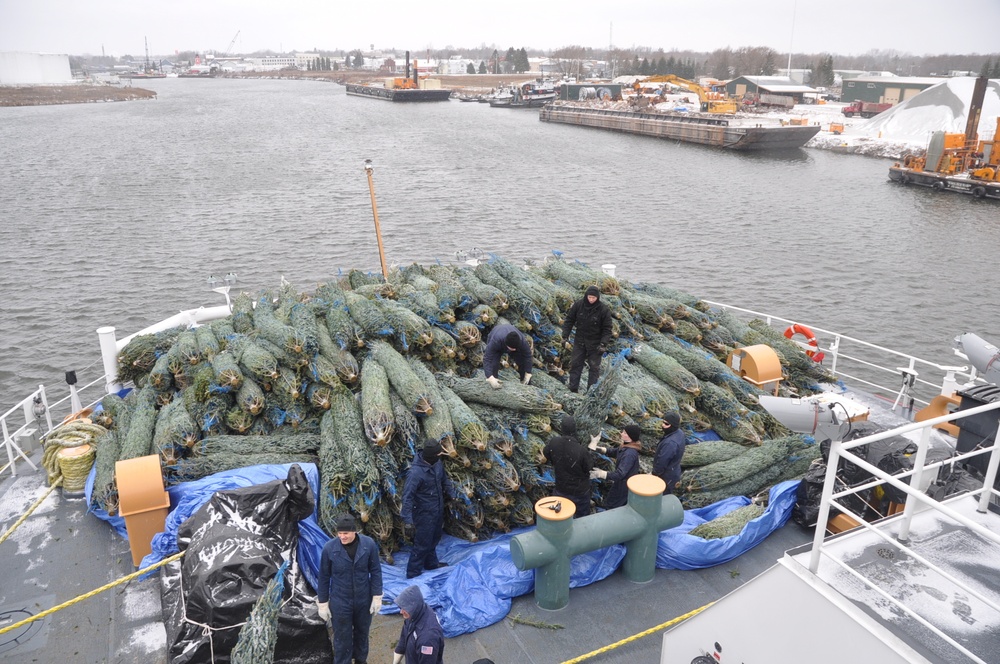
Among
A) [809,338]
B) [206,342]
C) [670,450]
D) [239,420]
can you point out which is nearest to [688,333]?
[809,338]

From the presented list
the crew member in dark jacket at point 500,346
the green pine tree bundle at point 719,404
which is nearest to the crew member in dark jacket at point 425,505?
the crew member in dark jacket at point 500,346

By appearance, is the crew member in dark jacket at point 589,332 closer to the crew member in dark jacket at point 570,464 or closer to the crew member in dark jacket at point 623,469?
the crew member in dark jacket at point 623,469

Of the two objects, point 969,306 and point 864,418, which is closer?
point 864,418

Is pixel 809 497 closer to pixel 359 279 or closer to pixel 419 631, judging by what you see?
pixel 419 631

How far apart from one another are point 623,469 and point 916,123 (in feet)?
228

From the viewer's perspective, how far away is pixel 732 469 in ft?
26.0

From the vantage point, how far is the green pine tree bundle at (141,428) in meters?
7.82

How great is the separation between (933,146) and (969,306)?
2518 centimetres

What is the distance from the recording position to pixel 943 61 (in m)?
178

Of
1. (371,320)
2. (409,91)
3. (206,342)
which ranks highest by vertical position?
(409,91)

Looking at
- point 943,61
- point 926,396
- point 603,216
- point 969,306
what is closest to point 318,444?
point 926,396

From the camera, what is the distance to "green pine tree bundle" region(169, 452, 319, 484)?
7414 millimetres

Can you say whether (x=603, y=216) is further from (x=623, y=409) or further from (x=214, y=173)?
(x=623, y=409)

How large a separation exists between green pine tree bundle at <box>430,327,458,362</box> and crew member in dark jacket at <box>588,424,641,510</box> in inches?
98.3
